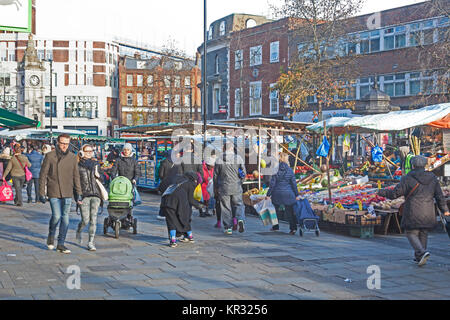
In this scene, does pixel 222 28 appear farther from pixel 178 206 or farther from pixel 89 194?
pixel 89 194

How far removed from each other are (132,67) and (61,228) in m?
68.5

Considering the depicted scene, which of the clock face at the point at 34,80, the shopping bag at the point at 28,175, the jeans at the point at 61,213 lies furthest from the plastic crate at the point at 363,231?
the clock face at the point at 34,80

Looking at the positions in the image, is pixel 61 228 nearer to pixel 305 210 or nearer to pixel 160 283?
pixel 160 283

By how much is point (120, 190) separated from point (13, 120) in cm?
764

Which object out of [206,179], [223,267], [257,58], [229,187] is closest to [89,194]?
[223,267]

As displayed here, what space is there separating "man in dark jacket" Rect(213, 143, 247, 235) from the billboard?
454 cm

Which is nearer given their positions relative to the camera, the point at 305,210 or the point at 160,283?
the point at 160,283

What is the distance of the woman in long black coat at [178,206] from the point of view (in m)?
10.4

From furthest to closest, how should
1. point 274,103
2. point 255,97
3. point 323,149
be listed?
point 255,97 < point 274,103 < point 323,149

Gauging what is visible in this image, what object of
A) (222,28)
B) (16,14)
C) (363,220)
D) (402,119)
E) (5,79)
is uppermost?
(222,28)

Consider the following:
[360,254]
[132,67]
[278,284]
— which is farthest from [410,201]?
[132,67]

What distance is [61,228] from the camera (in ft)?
31.5

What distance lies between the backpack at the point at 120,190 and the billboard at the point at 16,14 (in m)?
3.22

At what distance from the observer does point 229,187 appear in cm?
1202
